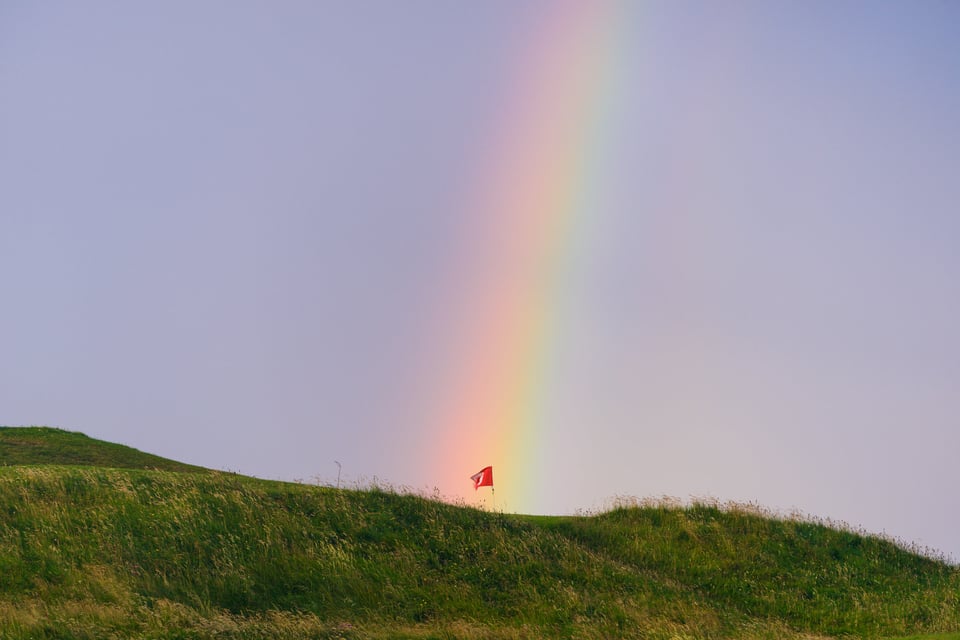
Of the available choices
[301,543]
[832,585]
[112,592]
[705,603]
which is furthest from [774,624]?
[112,592]

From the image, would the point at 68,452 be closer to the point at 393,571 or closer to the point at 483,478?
the point at 483,478

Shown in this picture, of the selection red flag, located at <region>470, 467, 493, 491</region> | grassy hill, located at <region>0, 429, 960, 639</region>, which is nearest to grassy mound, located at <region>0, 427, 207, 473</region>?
grassy hill, located at <region>0, 429, 960, 639</region>

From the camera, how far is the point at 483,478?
3281 cm

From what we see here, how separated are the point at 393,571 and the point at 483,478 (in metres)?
9.65

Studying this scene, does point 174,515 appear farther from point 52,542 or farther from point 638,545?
point 638,545

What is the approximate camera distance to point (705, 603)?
23.6m

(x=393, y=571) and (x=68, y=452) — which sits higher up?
(x=68, y=452)

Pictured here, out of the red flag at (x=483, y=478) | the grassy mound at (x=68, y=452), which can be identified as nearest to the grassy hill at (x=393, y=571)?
the red flag at (x=483, y=478)

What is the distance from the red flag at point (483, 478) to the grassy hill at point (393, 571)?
106 inches

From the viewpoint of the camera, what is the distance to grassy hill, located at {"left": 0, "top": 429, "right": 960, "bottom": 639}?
1983 cm

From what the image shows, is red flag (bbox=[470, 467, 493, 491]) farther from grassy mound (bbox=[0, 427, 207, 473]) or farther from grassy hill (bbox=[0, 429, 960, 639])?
grassy mound (bbox=[0, 427, 207, 473])

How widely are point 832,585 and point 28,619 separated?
898 inches

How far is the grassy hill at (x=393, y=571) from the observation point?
65.1 feet

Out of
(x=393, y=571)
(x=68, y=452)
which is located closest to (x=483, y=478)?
(x=393, y=571)
